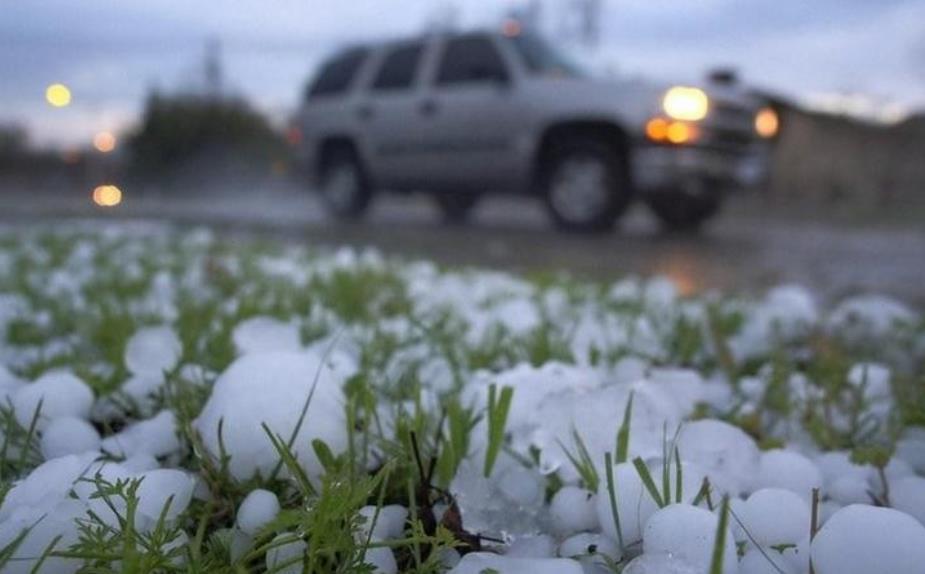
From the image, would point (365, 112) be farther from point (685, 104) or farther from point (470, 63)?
point (685, 104)

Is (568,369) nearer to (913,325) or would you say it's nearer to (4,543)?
(4,543)

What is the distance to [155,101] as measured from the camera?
18.6 metres

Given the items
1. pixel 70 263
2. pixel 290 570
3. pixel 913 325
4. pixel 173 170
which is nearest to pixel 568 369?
pixel 290 570

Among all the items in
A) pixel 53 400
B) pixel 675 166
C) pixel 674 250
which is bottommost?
pixel 53 400

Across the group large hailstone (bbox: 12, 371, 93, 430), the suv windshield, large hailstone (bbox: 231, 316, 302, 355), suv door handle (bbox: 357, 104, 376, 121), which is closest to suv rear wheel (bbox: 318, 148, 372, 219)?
suv door handle (bbox: 357, 104, 376, 121)

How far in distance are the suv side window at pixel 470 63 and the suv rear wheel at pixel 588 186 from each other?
3.13 ft

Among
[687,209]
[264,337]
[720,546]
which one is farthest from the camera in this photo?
[687,209]

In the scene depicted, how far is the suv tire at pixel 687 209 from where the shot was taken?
6.51 meters

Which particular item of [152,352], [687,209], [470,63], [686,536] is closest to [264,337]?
[152,352]

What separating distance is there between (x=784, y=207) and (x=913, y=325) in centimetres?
1052

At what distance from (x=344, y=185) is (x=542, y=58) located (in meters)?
2.35

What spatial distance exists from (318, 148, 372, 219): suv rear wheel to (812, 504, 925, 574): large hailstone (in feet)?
24.5

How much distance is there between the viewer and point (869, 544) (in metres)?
0.65

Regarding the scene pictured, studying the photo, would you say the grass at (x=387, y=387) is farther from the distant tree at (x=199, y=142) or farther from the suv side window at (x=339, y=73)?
the distant tree at (x=199, y=142)
